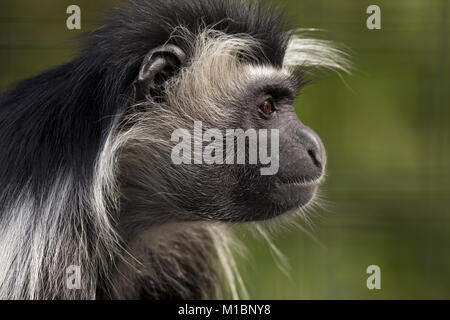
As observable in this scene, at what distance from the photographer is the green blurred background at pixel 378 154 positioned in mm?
4156

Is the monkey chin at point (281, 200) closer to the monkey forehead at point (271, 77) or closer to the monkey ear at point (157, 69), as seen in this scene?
the monkey forehead at point (271, 77)

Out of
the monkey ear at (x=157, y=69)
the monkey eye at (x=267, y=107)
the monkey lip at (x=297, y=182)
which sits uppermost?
the monkey ear at (x=157, y=69)

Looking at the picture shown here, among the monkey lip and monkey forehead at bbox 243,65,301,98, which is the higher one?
monkey forehead at bbox 243,65,301,98

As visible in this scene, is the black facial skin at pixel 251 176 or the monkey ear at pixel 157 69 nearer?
the monkey ear at pixel 157 69

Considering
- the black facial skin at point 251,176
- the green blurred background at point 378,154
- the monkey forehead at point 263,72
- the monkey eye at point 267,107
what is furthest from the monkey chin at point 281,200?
the green blurred background at point 378,154

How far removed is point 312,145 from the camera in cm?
229

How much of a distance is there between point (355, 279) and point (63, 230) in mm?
2338

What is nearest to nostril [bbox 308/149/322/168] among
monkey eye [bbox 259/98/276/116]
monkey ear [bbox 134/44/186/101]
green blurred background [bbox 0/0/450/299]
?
monkey eye [bbox 259/98/276/116]

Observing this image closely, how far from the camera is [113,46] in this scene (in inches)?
85.4

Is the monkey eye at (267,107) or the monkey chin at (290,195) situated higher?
the monkey eye at (267,107)

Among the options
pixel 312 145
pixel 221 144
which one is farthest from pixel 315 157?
pixel 221 144

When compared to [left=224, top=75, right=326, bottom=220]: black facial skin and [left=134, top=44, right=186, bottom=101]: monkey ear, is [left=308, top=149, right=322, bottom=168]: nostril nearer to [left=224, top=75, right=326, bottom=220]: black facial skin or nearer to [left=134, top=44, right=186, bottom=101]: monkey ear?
[left=224, top=75, right=326, bottom=220]: black facial skin

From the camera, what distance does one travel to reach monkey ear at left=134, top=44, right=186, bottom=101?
2.15 meters

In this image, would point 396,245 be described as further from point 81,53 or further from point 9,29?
point 81,53
